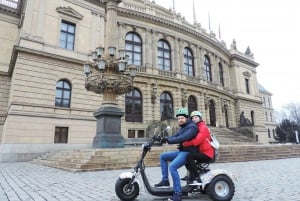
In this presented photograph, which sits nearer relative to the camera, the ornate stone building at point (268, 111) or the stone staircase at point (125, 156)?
the stone staircase at point (125, 156)

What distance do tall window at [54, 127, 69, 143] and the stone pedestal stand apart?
781cm

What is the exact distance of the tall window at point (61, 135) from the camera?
1950 cm

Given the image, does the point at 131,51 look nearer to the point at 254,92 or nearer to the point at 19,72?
the point at 19,72

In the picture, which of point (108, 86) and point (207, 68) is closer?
point (108, 86)

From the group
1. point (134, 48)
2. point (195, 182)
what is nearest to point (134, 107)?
point (134, 48)

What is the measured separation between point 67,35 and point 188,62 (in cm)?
1660

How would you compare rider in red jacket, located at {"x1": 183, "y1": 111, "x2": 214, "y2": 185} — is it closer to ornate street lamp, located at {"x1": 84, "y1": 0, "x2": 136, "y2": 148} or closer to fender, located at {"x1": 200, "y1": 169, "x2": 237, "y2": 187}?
fender, located at {"x1": 200, "y1": 169, "x2": 237, "y2": 187}

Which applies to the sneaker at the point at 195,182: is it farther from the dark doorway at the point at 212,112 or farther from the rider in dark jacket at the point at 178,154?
the dark doorway at the point at 212,112

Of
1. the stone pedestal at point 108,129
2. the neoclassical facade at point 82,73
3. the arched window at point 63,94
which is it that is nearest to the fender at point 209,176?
the stone pedestal at point 108,129

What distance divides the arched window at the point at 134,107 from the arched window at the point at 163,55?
5395 mm

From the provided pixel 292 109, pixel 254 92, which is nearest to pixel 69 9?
pixel 254 92

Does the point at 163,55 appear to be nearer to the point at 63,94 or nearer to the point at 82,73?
the point at 82,73

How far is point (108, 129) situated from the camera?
42.8 feet

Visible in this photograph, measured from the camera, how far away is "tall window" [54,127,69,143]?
19503mm
